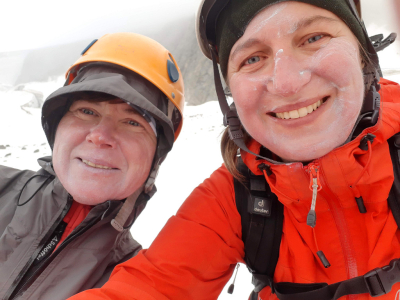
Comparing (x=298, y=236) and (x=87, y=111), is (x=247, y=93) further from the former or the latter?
(x=87, y=111)

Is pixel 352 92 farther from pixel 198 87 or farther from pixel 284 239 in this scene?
pixel 198 87

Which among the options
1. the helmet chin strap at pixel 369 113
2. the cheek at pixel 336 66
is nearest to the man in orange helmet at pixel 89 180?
the cheek at pixel 336 66

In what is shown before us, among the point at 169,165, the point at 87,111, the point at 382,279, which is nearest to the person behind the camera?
the point at 382,279

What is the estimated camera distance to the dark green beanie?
1213 millimetres

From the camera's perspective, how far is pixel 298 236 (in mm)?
1282

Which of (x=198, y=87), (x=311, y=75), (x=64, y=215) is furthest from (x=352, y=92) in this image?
(x=198, y=87)

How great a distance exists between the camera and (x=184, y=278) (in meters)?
1.27

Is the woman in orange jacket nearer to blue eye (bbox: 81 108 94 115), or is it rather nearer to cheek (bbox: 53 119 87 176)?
cheek (bbox: 53 119 87 176)

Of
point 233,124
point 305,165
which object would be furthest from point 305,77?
→ point 233,124

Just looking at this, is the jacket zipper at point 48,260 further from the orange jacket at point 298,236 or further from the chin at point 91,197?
the orange jacket at point 298,236

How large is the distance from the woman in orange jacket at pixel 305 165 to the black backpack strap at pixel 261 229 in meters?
0.05

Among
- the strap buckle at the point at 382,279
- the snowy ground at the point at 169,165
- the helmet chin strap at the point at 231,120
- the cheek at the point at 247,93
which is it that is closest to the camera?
the strap buckle at the point at 382,279

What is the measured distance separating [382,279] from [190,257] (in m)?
0.92

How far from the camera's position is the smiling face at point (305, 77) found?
113cm
